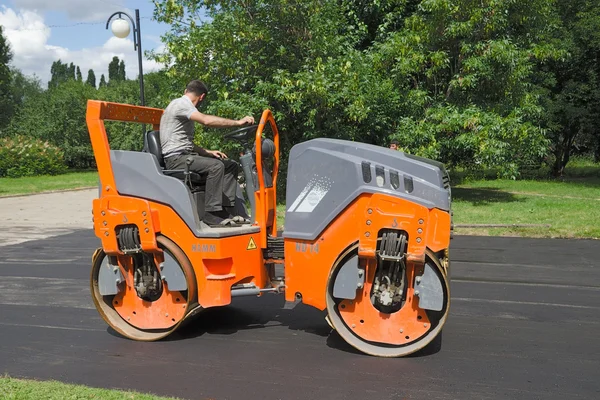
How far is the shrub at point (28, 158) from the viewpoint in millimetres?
34875

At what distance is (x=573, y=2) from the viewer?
29344 mm

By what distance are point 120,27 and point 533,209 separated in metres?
11.2

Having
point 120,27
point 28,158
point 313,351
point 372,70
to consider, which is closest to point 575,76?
point 372,70

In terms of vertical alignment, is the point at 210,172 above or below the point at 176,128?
below

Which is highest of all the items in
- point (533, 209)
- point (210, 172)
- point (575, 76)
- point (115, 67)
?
point (115, 67)

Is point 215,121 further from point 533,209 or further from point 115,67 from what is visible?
point 115,67

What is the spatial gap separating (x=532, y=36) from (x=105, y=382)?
17.2 m

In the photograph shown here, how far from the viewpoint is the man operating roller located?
19.6 ft

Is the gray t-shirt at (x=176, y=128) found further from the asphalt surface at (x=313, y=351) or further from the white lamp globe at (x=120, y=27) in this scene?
the white lamp globe at (x=120, y=27)

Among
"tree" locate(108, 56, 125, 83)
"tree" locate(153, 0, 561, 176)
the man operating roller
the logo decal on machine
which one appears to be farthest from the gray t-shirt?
"tree" locate(108, 56, 125, 83)

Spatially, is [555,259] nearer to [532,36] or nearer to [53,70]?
[532,36]

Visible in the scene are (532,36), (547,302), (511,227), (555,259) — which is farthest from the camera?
(532,36)

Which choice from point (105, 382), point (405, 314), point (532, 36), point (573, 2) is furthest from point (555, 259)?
point (573, 2)

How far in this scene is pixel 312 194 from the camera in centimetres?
541
